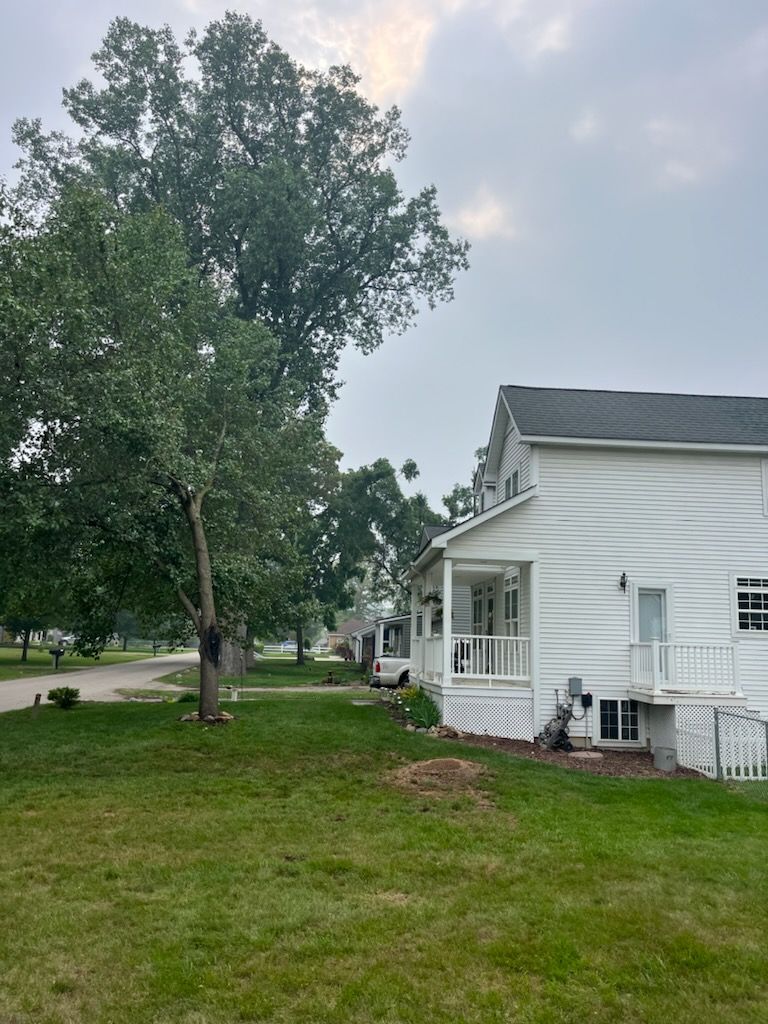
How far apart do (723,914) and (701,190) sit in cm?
2129

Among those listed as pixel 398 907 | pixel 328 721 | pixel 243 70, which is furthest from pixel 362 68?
pixel 398 907

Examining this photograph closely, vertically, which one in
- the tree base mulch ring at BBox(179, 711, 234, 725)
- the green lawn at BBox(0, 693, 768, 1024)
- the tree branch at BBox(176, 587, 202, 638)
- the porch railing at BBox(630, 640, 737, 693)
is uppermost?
the tree branch at BBox(176, 587, 202, 638)

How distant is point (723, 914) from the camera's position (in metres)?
A: 4.96

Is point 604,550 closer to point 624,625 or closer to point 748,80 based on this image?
point 624,625

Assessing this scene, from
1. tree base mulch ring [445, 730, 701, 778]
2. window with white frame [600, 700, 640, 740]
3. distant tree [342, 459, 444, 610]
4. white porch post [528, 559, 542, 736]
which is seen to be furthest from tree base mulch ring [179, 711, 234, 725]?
distant tree [342, 459, 444, 610]

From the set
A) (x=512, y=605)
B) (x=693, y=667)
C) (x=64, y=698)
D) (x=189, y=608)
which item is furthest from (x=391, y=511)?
(x=693, y=667)

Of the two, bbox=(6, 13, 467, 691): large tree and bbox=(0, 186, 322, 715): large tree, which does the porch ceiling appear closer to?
bbox=(0, 186, 322, 715): large tree

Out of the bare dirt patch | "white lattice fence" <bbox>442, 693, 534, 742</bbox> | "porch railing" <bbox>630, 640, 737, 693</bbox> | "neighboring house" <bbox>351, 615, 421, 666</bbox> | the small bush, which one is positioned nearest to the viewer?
the bare dirt patch

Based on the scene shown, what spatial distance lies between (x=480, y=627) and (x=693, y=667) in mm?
6880

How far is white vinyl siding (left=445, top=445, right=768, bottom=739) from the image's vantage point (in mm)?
13352

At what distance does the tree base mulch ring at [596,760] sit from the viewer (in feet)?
35.3

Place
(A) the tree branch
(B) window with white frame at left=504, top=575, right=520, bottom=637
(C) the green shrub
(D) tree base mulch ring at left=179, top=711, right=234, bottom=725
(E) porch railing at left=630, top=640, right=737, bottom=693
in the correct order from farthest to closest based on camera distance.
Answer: (B) window with white frame at left=504, top=575, right=520, bottom=637
(A) the tree branch
(D) tree base mulch ring at left=179, top=711, right=234, bottom=725
(C) the green shrub
(E) porch railing at left=630, top=640, right=737, bottom=693

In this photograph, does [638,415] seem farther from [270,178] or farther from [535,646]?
[270,178]

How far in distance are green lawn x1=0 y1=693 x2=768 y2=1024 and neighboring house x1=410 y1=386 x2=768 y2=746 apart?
11.5 ft
